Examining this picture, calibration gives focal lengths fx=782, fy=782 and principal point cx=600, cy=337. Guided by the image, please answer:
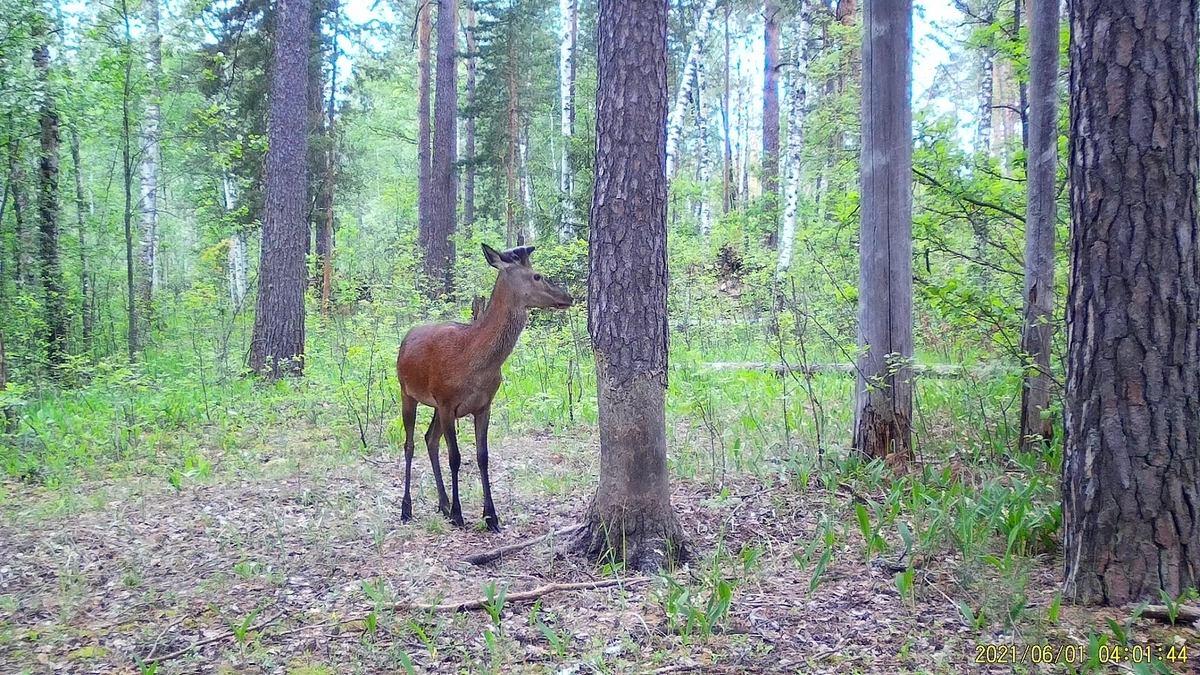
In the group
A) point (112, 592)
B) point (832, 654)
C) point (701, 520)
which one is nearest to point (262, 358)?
point (112, 592)

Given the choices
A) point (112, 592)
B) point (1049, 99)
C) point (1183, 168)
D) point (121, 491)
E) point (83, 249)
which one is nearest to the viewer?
point (1183, 168)

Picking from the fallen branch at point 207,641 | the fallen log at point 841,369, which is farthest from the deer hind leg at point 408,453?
the fallen log at point 841,369

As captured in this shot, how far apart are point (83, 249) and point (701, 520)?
12.8 m

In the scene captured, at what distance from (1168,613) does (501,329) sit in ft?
13.4

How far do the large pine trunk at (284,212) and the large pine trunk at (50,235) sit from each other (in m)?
2.71

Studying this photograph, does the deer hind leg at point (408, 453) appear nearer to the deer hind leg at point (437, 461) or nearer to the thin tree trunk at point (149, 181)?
the deer hind leg at point (437, 461)

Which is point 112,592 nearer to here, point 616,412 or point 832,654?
point 616,412

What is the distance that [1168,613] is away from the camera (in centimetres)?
319

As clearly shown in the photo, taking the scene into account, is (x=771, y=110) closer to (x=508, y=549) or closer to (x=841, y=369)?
(x=841, y=369)

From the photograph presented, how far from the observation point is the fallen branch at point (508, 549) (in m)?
4.86

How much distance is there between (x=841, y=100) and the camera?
460 inches

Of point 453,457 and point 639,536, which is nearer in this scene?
point 639,536

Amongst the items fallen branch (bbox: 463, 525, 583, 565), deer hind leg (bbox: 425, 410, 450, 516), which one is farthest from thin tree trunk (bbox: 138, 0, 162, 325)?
fallen branch (bbox: 463, 525, 583, 565)

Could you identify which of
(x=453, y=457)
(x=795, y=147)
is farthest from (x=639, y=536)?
→ (x=795, y=147)
